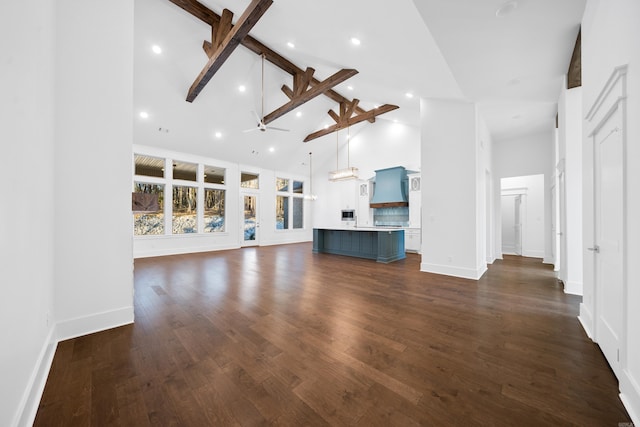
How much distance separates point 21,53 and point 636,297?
3756 millimetres

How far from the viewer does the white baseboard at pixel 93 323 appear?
87.9 inches

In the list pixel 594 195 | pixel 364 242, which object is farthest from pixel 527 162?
pixel 594 195

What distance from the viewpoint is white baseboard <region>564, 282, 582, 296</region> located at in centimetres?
354

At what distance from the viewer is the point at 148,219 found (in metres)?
7.26

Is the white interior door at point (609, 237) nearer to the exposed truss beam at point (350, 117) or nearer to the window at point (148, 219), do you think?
the exposed truss beam at point (350, 117)

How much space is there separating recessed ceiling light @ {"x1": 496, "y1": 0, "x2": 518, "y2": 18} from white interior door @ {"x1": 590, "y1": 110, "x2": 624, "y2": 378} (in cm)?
140

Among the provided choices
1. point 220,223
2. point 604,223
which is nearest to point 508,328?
point 604,223

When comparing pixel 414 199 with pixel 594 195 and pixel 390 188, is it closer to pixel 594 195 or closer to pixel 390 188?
pixel 390 188

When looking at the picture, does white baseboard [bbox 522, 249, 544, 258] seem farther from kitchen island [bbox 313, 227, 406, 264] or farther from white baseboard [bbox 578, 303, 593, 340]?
white baseboard [bbox 578, 303, 593, 340]

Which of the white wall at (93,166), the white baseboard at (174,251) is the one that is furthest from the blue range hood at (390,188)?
the white wall at (93,166)

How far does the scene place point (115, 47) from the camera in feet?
8.23

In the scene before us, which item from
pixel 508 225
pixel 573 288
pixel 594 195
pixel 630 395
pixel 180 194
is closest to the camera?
pixel 630 395

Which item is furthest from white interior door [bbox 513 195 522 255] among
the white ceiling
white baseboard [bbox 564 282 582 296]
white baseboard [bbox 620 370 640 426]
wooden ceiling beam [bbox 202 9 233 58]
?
wooden ceiling beam [bbox 202 9 233 58]

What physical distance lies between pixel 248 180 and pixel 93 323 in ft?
25.8
